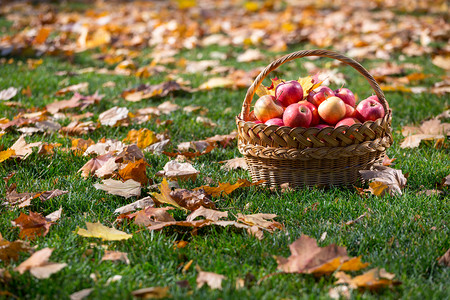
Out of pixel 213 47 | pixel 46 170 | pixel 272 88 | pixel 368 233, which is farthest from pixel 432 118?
pixel 213 47

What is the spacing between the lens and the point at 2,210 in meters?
2.17

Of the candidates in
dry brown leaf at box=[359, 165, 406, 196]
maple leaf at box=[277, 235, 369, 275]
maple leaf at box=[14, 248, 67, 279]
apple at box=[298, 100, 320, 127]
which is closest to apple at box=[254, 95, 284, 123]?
apple at box=[298, 100, 320, 127]

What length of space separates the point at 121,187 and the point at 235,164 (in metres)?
0.72

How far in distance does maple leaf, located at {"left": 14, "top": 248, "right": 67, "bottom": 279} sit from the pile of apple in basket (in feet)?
3.93

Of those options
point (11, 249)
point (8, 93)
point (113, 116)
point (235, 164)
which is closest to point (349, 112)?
point (235, 164)

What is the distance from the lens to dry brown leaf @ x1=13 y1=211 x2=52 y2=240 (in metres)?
1.94

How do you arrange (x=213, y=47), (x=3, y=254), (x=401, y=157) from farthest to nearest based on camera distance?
(x=213, y=47)
(x=401, y=157)
(x=3, y=254)

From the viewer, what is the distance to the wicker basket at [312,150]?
221 cm

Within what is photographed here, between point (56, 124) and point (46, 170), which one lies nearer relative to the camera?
point (46, 170)

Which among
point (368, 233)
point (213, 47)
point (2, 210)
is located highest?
point (2, 210)

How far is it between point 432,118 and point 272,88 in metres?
1.41

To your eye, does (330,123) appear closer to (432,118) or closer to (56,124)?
(432,118)

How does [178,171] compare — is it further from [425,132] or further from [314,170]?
[425,132]

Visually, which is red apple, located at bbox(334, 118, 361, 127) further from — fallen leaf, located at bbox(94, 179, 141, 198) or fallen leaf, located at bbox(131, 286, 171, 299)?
fallen leaf, located at bbox(131, 286, 171, 299)
